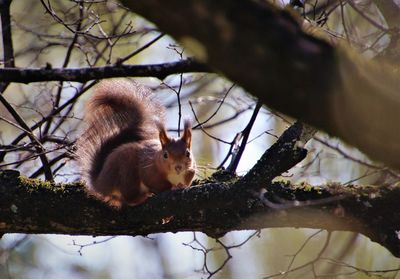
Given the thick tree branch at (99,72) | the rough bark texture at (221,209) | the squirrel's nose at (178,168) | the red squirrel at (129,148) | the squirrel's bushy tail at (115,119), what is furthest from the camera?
the squirrel's bushy tail at (115,119)

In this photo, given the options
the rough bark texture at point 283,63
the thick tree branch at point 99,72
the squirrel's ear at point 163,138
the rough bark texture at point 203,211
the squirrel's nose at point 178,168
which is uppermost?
the thick tree branch at point 99,72

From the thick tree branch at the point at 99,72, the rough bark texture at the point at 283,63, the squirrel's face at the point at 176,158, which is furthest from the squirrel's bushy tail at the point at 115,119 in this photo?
the rough bark texture at the point at 283,63

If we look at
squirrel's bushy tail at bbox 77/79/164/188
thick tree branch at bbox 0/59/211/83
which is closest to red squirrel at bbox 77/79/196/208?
squirrel's bushy tail at bbox 77/79/164/188

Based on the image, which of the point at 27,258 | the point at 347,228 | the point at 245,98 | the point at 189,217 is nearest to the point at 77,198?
the point at 189,217

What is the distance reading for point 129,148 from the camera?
147 inches

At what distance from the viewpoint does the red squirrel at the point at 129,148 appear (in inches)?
142

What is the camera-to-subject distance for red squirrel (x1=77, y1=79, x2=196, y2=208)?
3607 mm

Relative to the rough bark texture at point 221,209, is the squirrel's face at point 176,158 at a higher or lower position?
higher

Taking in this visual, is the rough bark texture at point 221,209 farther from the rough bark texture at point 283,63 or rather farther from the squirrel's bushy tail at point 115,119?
the rough bark texture at point 283,63

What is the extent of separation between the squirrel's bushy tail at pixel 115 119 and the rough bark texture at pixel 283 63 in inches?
88.1

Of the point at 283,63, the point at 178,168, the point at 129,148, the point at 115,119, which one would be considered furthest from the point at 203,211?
the point at 283,63

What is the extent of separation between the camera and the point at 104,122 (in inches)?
153

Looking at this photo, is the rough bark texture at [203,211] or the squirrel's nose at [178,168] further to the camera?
the squirrel's nose at [178,168]

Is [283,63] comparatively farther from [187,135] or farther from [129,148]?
[187,135]
